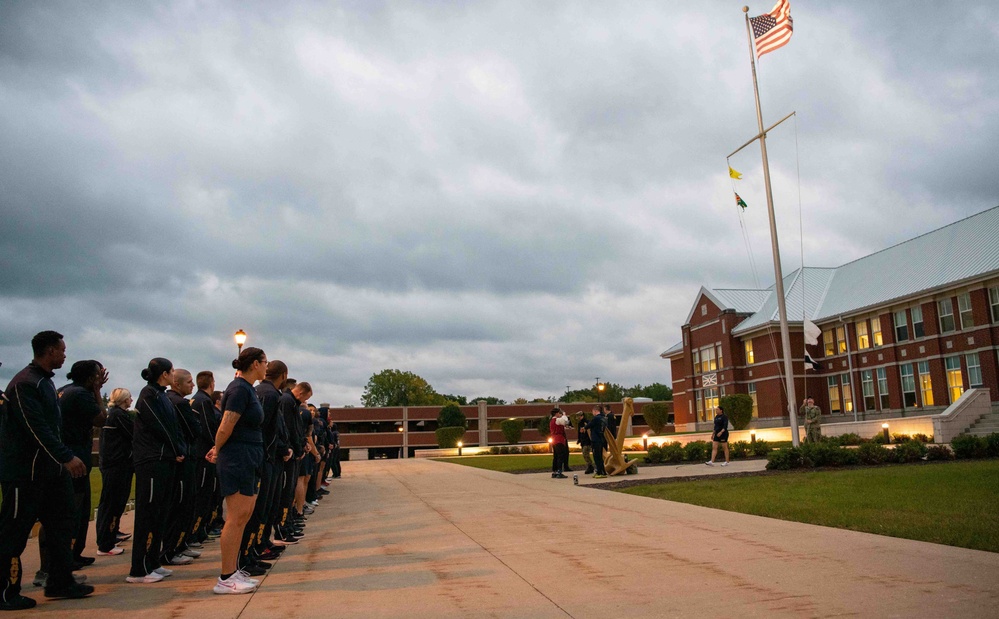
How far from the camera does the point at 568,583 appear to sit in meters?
5.76

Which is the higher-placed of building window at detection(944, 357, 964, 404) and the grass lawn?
building window at detection(944, 357, 964, 404)

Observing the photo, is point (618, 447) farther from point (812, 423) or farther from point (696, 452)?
point (812, 423)

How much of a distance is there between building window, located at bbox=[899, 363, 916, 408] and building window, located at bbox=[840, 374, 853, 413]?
4160 millimetres

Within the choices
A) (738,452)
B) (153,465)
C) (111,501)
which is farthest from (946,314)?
(153,465)

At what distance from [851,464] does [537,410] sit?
67760 millimetres

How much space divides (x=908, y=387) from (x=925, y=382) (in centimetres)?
132

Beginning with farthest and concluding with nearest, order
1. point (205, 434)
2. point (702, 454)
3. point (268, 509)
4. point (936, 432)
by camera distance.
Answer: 1. point (936, 432)
2. point (702, 454)
3. point (205, 434)
4. point (268, 509)

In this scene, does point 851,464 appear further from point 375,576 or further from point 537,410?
point 537,410

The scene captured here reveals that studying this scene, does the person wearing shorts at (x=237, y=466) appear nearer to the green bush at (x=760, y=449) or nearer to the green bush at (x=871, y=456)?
the green bush at (x=871, y=456)

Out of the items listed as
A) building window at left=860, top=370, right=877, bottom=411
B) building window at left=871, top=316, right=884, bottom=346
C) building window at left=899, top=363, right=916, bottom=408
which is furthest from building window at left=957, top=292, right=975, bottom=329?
building window at left=860, top=370, right=877, bottom=411

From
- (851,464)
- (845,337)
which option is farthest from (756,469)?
(845,337)

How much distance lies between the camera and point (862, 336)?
45.2 meters

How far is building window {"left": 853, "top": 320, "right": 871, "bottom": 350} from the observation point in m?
44.8

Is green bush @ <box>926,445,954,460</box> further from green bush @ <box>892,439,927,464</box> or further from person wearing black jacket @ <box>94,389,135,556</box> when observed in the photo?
person wearing black jacket @ <box>94,389,135,556</box>
